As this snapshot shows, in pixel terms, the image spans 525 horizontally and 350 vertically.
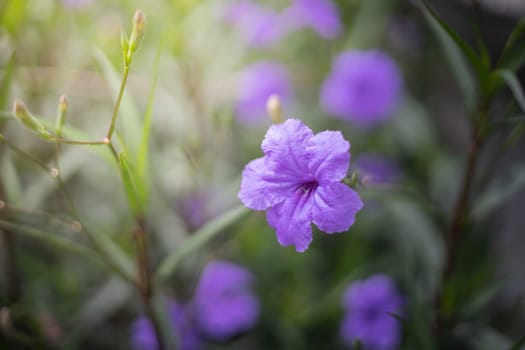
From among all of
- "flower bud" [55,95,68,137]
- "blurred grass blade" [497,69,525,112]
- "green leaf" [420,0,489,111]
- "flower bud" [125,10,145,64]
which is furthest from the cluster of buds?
"blurred grass blade" [497,69,525,112]

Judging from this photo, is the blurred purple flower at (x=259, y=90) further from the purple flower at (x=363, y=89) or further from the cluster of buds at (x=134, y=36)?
the cluster of buds at (x=134, y=36)

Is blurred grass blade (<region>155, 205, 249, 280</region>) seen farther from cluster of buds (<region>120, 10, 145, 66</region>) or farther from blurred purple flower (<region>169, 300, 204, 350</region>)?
blurred purple flower (<region>169, 300, 204, 350</region>)

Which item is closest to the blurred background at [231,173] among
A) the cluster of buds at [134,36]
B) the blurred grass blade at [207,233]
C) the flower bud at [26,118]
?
the blurred grass blade at [207,233]

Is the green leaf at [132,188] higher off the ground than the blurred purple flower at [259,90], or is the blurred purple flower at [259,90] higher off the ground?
the green leaf at [132,188]

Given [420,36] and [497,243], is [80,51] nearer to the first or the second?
[420,36]

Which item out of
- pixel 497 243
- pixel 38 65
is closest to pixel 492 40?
pixel 497 243

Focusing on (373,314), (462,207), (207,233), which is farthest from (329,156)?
(373,314)
